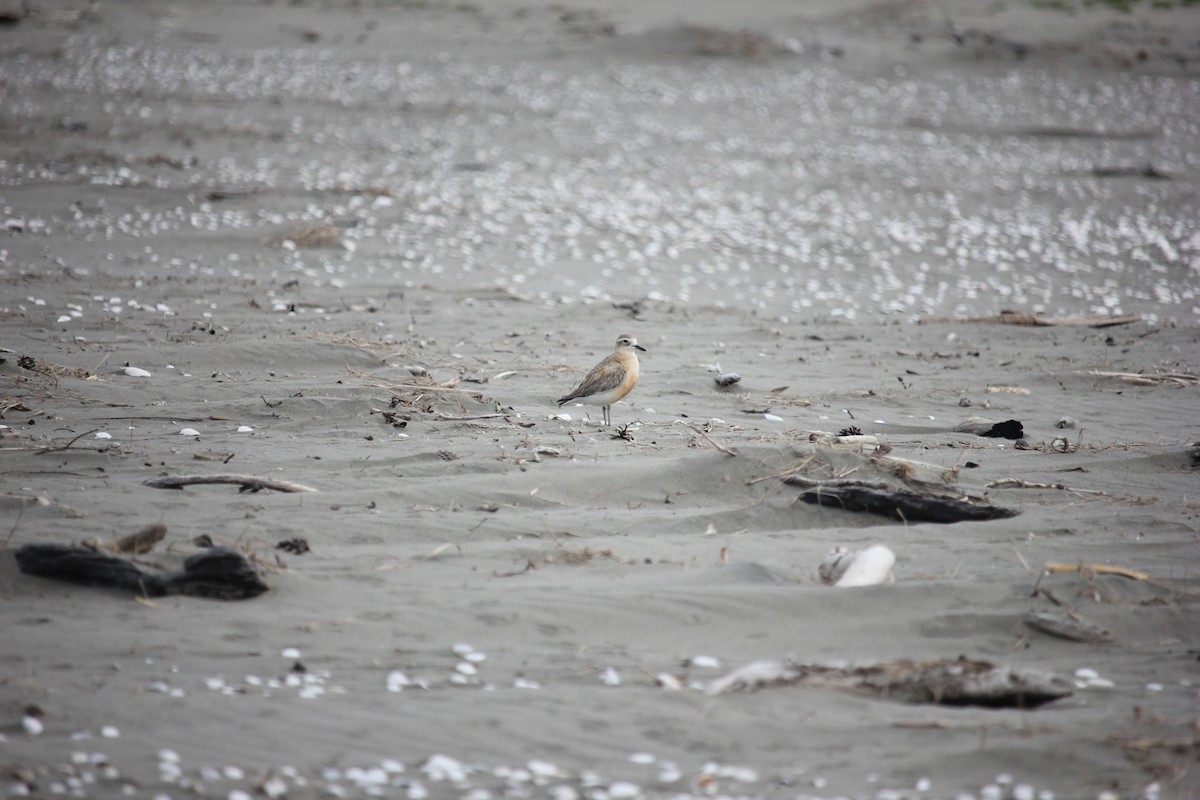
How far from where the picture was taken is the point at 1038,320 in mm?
12961

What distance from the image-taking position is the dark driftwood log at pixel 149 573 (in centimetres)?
486

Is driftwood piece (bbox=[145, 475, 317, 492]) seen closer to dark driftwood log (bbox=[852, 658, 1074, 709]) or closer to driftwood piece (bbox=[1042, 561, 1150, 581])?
dark driftwood log (bbox=[852, 658, 1074, 709])

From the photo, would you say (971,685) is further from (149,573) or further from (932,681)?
(149,573)

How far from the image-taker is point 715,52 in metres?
26.5

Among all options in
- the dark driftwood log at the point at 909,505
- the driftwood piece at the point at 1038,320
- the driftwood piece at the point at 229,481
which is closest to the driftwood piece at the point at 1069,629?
the dark driftwood log at the point at 909,505

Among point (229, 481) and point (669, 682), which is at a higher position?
point (229, 481)

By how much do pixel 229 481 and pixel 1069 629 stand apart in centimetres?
450

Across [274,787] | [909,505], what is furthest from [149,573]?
[909,505]

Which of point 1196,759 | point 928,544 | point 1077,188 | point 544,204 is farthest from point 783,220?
point 1196,759

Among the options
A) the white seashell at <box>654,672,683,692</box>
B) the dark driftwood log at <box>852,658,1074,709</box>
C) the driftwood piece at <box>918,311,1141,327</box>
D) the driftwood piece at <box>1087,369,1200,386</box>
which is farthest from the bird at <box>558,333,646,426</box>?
the driftwood piece at <box>918,311,1141,327</box>

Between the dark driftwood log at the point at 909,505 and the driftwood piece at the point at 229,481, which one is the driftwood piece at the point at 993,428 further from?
the driftwood piece at the point at 229,481

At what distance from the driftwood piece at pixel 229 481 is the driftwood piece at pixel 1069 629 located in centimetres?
391

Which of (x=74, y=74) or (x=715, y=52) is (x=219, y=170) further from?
(x=715, y=52)

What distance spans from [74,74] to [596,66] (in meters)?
11.2
